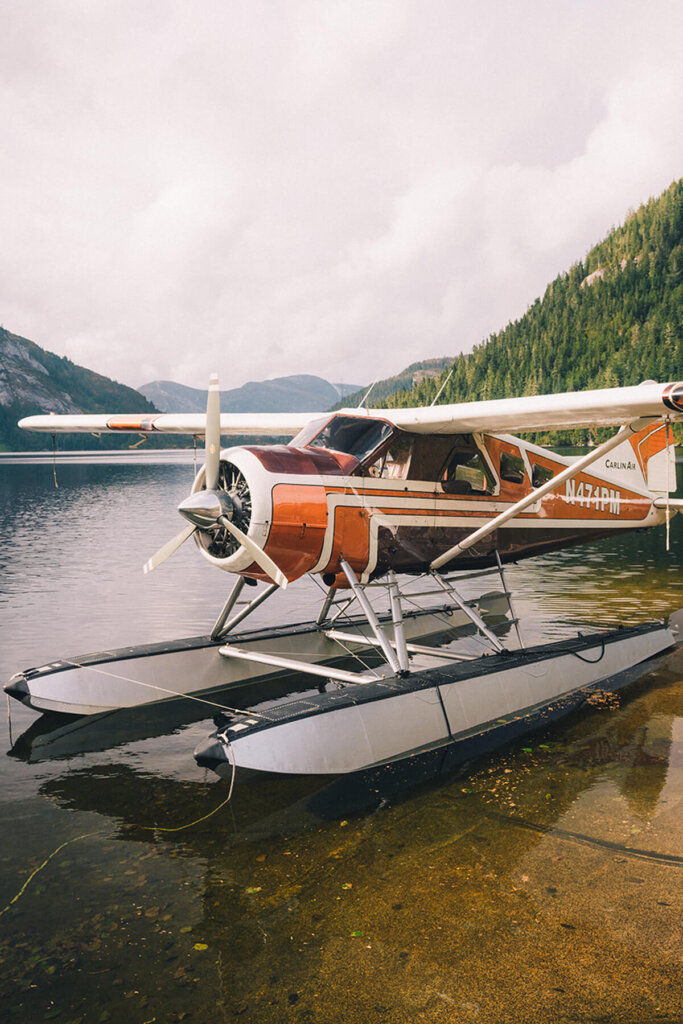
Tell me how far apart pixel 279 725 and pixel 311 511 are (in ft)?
6.43

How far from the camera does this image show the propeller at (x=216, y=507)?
5.81 m

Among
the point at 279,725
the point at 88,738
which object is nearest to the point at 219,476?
the point at 279,725

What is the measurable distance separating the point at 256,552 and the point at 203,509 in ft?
1.91

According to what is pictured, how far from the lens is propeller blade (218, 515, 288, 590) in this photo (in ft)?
19.2

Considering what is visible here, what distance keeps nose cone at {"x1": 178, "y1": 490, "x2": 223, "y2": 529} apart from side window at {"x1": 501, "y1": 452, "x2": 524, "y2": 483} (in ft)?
13.0

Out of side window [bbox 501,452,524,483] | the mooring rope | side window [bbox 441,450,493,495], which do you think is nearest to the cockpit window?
side window [bbox 441,450,493,495]

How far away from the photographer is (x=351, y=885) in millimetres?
4238

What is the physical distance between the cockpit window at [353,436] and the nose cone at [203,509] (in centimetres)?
152

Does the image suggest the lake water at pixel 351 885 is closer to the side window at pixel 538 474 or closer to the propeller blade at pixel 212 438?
the propeller blade at pixel 212 438

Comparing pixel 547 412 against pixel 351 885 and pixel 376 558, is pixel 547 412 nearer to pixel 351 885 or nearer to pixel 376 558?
pixel 376 558

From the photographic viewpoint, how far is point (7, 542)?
22484mm

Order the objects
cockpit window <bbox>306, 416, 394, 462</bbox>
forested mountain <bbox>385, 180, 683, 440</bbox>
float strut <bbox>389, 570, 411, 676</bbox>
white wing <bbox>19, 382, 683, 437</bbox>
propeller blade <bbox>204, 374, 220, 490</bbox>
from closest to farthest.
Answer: propeller blade <bbox>204, 374, 220, 490</bbox> < white wing <bbox>19, 382, 683, 437</bbox> < float strut <bbox>389, 570, 411, 676</bbox> < cockpit window <bbox>306, 416, 394, 462</bbox> < forested mountain <bbox>385, 180, 683, 440</bbox>

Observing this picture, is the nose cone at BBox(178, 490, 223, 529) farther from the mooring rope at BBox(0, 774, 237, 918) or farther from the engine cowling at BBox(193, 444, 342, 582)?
the mooring rope at BBox(0, 774, 237, 918)

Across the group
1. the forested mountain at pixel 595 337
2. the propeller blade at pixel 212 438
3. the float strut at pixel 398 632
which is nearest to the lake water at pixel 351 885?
the float strut at pixel 398 632
